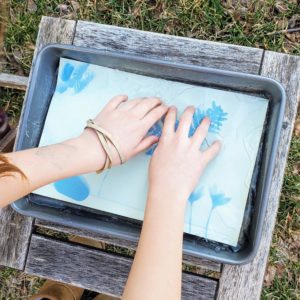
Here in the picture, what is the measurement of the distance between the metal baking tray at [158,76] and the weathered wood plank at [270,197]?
0.09 m

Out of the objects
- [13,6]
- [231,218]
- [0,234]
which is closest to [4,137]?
[0,234]

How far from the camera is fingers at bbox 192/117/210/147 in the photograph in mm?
746

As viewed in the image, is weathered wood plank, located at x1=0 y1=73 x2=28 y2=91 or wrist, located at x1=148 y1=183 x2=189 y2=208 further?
weathered wood plank, located at x1=0 y1=73 x2=28 y2=91

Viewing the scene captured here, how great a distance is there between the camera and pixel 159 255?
67cm

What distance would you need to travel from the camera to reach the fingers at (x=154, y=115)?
0.77 m

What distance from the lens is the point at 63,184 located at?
79 centimetres

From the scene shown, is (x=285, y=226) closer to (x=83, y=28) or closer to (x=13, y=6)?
(x=83, y=28)

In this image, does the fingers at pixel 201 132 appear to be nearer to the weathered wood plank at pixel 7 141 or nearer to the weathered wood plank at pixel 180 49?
the weathered wood plank at pixel 180 49

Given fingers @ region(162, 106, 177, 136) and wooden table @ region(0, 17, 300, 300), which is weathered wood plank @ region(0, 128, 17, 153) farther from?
fingers @ region(162, 106, 177, 136)

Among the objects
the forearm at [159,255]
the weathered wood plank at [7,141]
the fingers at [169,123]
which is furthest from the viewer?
the weathered wood plank at [7,141]

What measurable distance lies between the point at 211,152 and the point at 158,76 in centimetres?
16

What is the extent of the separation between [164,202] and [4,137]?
1.63 ft

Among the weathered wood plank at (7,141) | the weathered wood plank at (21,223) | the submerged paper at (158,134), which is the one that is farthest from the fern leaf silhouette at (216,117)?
the weathered wood plank at (7,141)

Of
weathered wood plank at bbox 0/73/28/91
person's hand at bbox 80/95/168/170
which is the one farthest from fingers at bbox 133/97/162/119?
weathered wood plank at bbox 0/73/28/91
